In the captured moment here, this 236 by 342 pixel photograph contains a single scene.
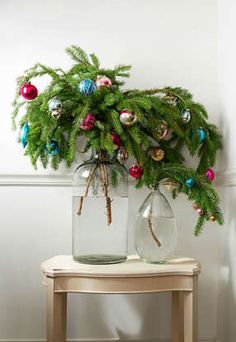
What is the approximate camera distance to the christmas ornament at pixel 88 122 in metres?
2.06

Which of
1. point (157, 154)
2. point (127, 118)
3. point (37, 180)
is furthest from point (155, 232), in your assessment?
point (37, 180)

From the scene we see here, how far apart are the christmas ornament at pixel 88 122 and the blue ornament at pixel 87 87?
0.09m

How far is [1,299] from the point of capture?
231 centimetres

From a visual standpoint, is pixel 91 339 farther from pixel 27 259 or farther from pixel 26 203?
pixel 26 203

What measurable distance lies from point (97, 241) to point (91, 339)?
1.54 feet

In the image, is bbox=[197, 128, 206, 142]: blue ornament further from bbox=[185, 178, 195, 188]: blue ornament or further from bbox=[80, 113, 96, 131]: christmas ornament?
bbox=[80, 113, 96, 131]: christmas ornament

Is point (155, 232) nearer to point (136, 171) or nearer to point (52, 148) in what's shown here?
point (136, 171)

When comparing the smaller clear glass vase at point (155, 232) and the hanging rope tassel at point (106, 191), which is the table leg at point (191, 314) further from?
the hanging rope tassel at point (106, 191)

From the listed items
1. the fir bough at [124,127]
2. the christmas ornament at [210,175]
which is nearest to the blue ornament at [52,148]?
the fir bough at [124,127]

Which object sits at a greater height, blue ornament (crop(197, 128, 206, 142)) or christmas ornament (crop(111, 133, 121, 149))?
blue ornament (crop(197, 128, 206, 142))

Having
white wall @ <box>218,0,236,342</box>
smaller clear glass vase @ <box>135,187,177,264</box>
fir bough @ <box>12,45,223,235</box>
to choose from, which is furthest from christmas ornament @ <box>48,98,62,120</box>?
white wall @ <box>218,0,236,342</box>

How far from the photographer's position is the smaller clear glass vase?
2.07 metres

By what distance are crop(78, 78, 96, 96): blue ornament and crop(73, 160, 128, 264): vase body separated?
299mm

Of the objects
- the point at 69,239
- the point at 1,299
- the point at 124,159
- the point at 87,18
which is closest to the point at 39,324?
the point at 1,299
